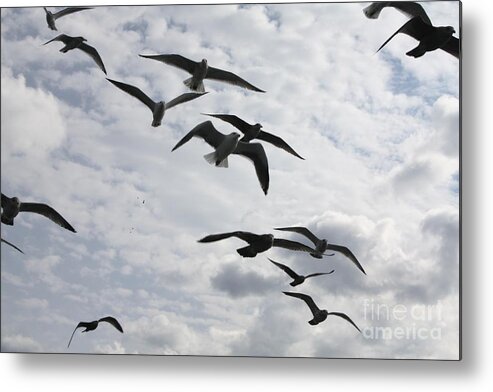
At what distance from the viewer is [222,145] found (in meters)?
3.40

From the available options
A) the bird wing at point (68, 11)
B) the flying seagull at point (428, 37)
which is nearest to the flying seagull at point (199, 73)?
the bird wing at point (68, 11)

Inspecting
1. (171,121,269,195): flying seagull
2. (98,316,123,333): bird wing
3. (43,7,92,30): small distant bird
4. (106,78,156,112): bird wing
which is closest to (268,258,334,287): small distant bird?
(171,121,269,195): flying seagull

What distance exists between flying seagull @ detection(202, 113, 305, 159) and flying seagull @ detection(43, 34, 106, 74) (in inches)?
19.6

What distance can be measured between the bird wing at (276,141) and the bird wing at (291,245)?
0.32 meters

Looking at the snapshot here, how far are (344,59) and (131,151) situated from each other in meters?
0.88

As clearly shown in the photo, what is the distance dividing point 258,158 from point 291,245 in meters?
0.35

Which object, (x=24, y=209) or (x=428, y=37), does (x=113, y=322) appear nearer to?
(x=24, y=209)

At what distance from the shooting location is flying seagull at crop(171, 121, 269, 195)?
11.1ft

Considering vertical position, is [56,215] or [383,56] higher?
[383,56]

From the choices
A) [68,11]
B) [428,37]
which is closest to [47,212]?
[68,11]

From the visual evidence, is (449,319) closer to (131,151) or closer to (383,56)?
(383,56)

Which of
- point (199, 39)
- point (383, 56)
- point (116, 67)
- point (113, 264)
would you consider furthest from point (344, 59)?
point (113, 264)

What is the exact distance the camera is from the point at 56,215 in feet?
11.3

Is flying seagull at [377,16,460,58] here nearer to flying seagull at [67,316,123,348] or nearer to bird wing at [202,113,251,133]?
bird wing at [202,113,251,133]
